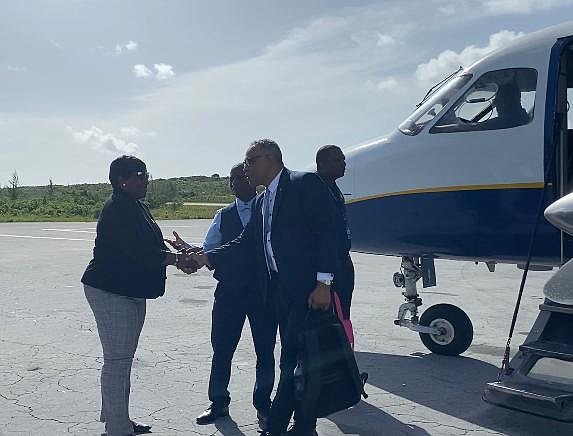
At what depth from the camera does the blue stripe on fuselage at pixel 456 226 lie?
5438 millimetres

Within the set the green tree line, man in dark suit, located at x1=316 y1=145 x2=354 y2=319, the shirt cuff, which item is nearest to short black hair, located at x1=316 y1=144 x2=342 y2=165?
man in dark suit, located at x1=316 y1=145 x2=354 y2=319

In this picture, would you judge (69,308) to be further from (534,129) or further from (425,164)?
(534,129)

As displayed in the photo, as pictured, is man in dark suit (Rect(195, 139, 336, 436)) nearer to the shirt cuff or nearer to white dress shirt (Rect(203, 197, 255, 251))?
the shirt cuff

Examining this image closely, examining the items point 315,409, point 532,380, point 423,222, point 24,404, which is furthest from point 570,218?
point 24,404

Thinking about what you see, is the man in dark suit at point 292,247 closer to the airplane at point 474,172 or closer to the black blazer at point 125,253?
the black blazer at point 125,253

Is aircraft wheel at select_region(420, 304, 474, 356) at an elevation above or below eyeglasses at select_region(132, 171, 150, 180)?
below

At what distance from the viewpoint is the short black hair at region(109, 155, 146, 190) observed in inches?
167

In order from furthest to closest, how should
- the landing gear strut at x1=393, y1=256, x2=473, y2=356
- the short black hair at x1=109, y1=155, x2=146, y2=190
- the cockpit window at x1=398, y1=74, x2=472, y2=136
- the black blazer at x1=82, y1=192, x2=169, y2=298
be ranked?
the landing gear strut at x1=393, y1=256, x2=473, y2=356
the cockpit window at x1=398, y1=74, x2=472, y2=136
the short black hair at x1=109, y1=155, x2=146, y2=190
the black blazer at x1=82, y1=192, x2=169, y2=298

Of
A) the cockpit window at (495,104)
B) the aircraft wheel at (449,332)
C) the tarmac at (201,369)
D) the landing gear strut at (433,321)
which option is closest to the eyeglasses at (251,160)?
the tarmac at (201,369)

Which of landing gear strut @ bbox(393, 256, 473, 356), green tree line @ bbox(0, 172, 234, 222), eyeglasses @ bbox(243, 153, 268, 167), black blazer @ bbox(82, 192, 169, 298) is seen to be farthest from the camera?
green tree line @ bbox(0, 172, 234, 222)

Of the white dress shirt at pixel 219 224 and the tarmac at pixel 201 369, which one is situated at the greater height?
the white dress shirt at pixel 219 224

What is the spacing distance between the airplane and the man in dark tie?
5.57ft

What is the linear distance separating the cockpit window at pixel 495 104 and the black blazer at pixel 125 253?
3079 mm

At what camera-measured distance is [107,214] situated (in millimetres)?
4203
